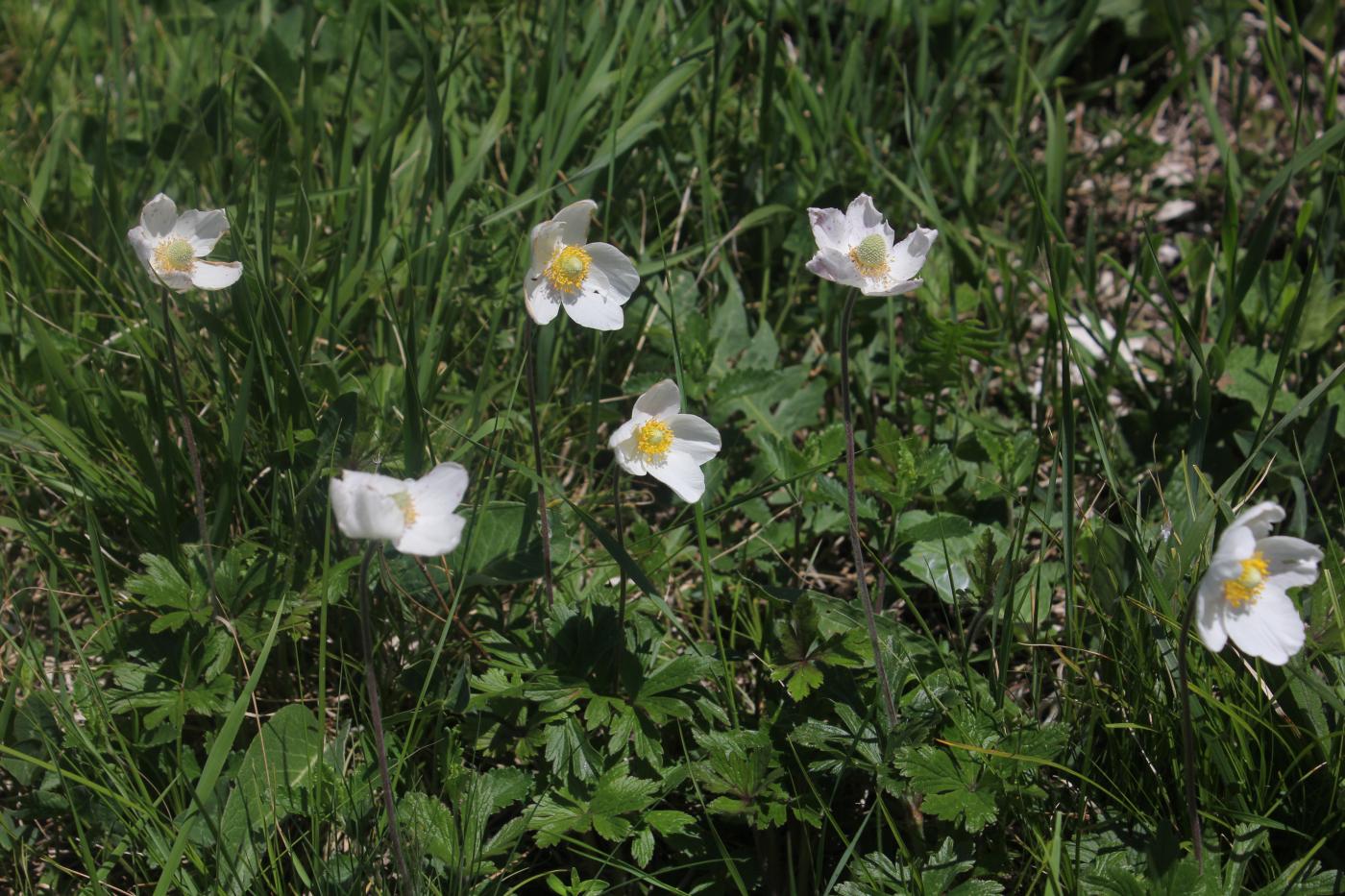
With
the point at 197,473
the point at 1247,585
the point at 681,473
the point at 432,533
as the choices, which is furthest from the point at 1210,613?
the point at 197,473

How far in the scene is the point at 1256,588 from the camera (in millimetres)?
1884

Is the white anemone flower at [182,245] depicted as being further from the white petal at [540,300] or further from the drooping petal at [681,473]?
the drooping petal at [681,473]

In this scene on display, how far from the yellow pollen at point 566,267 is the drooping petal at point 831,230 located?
46 centimetres

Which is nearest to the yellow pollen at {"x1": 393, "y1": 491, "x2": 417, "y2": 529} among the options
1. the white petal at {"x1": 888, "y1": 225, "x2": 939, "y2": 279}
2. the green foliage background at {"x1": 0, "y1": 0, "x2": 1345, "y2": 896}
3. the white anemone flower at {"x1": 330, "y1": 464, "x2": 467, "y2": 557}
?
the white anemone flower at {"x1": 330, "y1": 464, "x2": 467, "y2": 557}

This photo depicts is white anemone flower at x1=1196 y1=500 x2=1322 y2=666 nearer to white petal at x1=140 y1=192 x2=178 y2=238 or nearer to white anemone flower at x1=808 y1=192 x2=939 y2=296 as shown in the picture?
white anemone flower at x1=808 y1=192 x2=939 y2=296

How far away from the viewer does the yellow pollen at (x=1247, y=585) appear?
6.09 feet

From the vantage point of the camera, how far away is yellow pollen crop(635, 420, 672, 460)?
2289mm

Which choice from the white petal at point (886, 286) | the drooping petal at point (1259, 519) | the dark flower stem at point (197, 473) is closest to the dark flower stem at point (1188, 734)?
the drooping petal at point (1259, 519)

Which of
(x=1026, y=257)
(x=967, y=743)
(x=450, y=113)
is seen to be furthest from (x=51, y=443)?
(x=1026, y=257)

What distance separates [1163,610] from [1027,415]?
1.31 m

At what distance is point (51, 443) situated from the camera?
265cm

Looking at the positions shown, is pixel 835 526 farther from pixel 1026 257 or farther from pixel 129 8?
pixel 129 8

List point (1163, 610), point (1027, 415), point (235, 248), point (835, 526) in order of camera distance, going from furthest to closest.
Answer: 1. point (1027, 415)
2. point (835, 526)
3. point (235, 248)
4. point (1163, 610)

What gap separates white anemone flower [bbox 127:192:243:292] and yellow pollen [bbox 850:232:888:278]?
1252 mm
